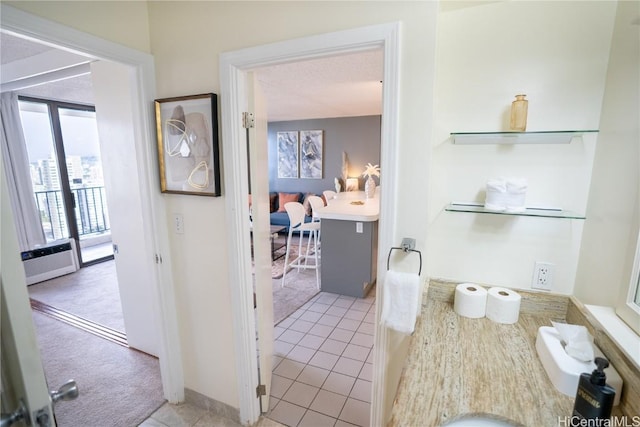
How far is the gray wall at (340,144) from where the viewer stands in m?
5.96

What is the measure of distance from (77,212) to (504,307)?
6211 mm

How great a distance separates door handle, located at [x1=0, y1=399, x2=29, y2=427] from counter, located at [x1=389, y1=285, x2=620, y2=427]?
0.88 metres

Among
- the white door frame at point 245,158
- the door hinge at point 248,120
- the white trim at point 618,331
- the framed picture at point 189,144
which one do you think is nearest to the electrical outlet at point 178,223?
the framed picture at point 189,144

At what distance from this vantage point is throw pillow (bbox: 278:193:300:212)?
6.39 m

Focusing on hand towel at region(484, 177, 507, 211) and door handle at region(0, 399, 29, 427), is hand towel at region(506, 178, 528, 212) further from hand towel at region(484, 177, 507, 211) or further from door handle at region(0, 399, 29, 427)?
door handle at region(0, 399, 29, 427)

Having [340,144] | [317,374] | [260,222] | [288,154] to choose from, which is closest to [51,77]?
[260,222]

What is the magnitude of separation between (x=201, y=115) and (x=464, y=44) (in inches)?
52.9

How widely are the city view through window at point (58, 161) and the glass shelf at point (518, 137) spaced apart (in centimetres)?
517

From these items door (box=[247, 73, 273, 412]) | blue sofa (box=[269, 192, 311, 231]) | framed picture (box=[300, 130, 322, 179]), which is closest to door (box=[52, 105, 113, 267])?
blue sofa (box=[269, 192, 311, 231])

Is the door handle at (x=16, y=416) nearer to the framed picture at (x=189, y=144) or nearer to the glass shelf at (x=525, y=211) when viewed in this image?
the framed picture at (x=189, y=144)

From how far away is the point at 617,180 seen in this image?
3.60ft

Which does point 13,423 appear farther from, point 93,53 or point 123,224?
point 123,224

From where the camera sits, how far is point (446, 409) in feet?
2.89

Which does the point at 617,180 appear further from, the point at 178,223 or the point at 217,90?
the point at 178,223
